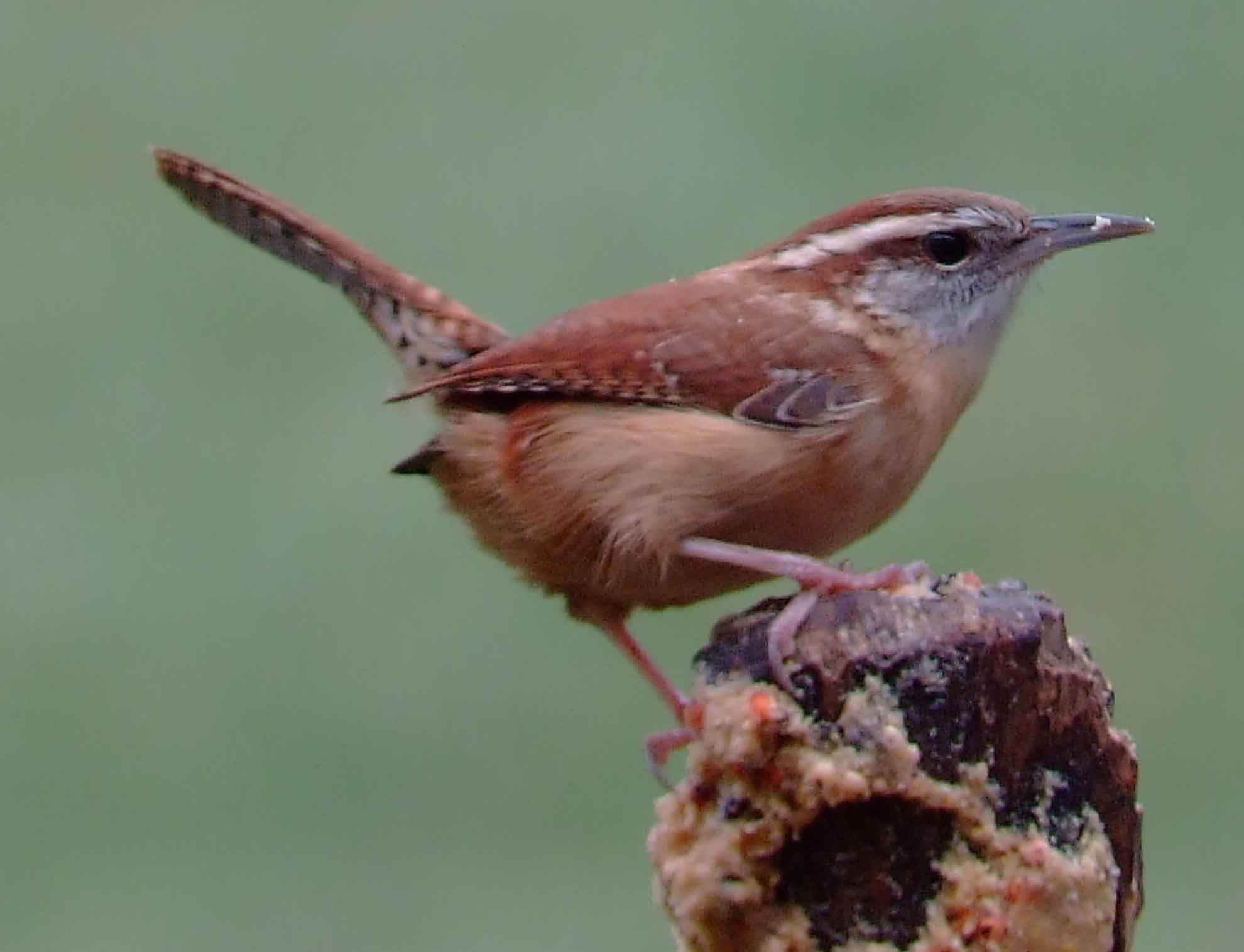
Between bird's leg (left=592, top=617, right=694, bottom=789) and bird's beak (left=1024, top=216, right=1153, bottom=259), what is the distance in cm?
90

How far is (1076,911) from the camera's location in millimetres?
2160

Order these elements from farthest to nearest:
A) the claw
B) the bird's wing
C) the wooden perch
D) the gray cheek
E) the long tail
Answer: the long tail
the gray cheek
the bird's wing
the claw
the wooden perch

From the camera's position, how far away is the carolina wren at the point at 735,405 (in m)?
2.85

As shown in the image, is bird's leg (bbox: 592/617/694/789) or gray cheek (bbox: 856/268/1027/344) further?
gray cheek (bbox: 856/268/1027/344)

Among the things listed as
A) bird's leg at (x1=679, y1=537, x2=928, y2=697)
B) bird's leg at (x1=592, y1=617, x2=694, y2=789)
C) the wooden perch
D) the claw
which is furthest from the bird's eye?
the wooden perch

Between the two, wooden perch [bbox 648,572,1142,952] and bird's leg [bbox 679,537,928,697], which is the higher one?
bird's leg [bbox 679,537,928,697]

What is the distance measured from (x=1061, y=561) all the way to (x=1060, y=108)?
4.22 ft

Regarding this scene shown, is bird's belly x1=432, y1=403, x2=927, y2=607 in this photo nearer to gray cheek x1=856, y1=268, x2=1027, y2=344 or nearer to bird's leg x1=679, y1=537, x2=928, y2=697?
bird's leg x1=679, y1=537, x2=928, y2=697

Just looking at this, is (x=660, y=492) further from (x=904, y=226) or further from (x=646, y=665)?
(x=904, y=226)

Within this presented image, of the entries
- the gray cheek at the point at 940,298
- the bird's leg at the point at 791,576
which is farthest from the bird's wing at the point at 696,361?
the bird's leg at the point at 791,576

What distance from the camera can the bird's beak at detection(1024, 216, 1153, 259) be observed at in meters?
3.17

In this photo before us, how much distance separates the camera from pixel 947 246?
3.16m

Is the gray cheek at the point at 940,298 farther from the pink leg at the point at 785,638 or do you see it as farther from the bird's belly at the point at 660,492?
the pink leg at the point at 785,638

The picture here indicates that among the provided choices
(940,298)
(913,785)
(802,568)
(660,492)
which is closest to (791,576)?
A: (802,568)
